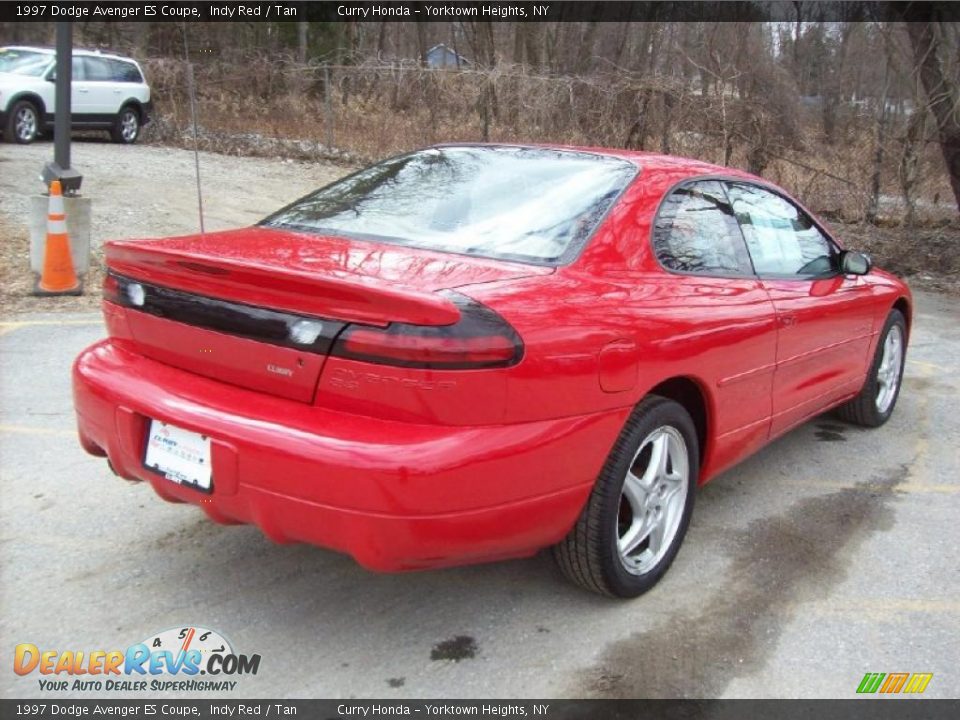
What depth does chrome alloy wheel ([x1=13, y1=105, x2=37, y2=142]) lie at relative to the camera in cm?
1452

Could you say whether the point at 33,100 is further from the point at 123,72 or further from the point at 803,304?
the point at 803,304

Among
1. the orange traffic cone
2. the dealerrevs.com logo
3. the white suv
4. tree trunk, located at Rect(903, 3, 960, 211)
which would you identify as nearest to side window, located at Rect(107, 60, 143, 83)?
the white suv

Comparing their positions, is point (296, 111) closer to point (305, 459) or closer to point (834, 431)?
point (834, 431)

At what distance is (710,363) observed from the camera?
10.4 feet

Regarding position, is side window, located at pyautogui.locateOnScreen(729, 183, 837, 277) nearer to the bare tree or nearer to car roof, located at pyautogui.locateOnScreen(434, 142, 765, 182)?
car roof, located at pyautogui.locateOnScreen(434, 142, 765, 182)

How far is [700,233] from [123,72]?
52.6 feet

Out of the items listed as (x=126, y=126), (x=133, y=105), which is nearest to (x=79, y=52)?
(x=133, y=105)

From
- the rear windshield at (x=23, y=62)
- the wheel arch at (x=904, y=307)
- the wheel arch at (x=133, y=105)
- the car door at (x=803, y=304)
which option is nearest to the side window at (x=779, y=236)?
the car door at (x=803, y=304)

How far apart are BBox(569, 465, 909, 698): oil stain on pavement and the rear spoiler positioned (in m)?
1.21

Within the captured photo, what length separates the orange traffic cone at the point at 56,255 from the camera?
737 centimetres

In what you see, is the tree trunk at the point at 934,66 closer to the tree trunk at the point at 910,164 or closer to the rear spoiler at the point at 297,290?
the tree trunk at the point at 910,164

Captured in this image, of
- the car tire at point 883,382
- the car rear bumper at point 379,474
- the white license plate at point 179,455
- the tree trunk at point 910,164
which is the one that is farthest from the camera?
the tree trunk at point 910,164

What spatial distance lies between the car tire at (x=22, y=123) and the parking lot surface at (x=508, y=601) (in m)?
12.2

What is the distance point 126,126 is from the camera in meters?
17.1
